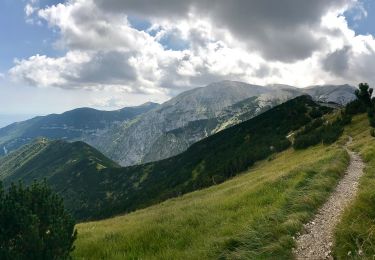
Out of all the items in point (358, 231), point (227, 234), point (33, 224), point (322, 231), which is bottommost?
point (227, 234)

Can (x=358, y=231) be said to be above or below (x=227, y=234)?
above

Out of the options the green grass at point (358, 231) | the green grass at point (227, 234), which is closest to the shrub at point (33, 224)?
the green grass at point (227, 234)

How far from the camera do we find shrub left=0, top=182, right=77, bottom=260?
9172 mm

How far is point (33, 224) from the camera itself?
368 inches

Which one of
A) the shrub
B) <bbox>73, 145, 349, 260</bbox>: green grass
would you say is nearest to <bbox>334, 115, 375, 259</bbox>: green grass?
<bbox>73, 145, 349, 260</bbox>: green grass

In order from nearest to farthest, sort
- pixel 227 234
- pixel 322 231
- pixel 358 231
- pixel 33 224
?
pixel 358 231
pixel 33 224
pixel 322 231
pixel 227 234

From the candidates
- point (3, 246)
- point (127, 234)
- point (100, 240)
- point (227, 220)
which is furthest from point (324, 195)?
point (3, 246)

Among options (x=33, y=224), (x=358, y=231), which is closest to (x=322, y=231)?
(x=358, y=231)

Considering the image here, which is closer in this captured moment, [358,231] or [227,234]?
[358,231]

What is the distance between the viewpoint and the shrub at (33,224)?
917cm

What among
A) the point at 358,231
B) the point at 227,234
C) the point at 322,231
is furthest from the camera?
the point at 227,234

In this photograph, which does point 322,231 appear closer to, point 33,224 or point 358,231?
point 358,231

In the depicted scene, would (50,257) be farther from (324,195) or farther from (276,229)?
(324,195)

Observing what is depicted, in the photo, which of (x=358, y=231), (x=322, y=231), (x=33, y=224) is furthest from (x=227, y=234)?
(x=33, y=224)
